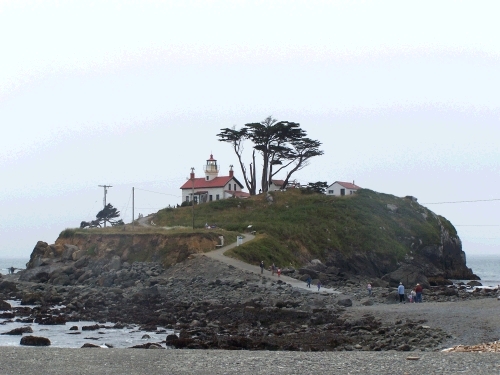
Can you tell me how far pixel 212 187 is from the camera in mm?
80062

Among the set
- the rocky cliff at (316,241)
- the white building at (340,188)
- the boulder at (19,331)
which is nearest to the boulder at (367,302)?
the rocky cliff at (316,241)

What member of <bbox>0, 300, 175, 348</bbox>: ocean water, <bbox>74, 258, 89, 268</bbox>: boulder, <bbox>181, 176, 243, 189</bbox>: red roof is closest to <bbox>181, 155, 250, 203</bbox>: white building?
<bbox>181, 176, 243, 189</bbox>: red roof

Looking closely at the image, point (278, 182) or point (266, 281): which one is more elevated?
point (278, 182)

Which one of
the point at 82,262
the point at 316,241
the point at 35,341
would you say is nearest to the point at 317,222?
the point at 316,241

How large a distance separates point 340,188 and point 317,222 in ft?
57.0

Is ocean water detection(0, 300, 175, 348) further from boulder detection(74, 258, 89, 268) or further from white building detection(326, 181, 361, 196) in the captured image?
white building detection(326, 181, 361, 196)

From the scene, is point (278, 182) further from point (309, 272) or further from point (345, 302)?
point (345, 302)

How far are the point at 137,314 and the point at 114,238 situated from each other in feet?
84.7

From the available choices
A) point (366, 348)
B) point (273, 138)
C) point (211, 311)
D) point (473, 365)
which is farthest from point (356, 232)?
point (473, 365)

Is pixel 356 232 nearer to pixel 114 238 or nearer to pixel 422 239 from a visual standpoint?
pixel 422 239

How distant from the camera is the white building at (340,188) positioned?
8300cm

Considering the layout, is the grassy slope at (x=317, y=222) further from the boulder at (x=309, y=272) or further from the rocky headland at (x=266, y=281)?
the boulder at (x=309, y=272)

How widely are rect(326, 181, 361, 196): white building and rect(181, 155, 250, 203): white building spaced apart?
33.2ft

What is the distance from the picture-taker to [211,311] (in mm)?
34531
